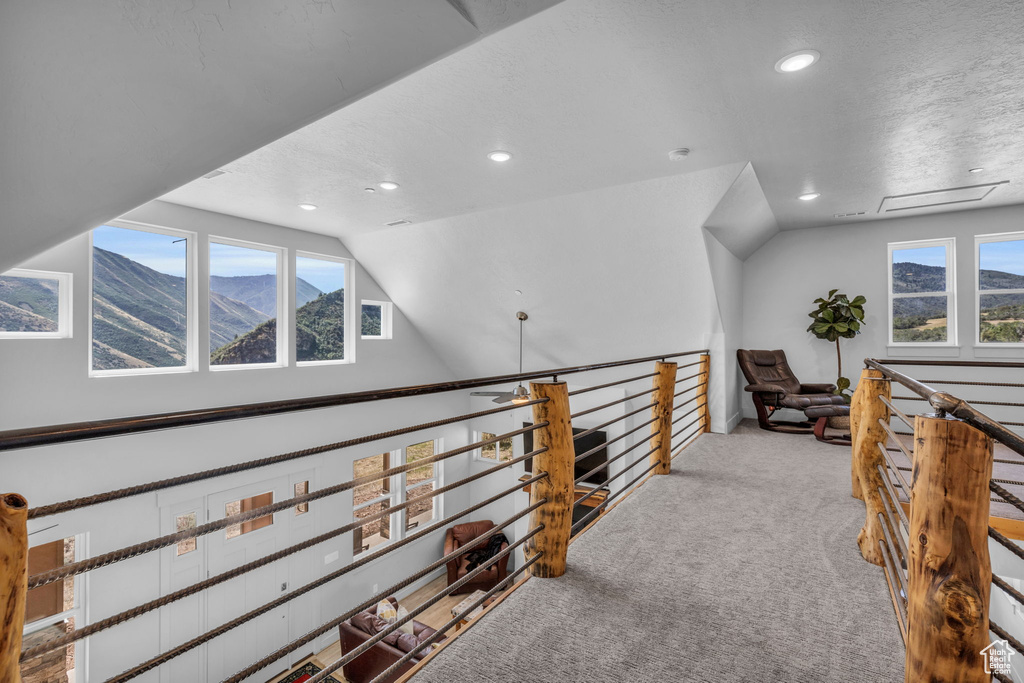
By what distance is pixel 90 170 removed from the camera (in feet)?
5.21

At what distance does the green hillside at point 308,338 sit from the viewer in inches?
210

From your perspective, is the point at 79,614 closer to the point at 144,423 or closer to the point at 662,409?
the point at 144,423

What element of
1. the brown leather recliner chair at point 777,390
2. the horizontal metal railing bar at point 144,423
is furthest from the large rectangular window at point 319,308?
the horizontal metal railing bar at point 144,423

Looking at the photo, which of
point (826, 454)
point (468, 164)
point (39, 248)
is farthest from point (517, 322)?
point (39, 248)

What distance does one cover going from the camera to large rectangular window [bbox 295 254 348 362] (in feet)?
19.4

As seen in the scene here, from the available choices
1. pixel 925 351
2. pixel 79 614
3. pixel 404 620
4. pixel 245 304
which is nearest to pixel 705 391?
pixel 925 351

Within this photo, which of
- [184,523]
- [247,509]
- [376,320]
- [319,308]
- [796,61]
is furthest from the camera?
[376,320]

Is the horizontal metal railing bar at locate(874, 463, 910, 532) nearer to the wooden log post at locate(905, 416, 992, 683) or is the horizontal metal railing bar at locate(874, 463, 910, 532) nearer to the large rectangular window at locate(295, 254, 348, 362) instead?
the wooden log post at locate(905, 416, 992, 683)

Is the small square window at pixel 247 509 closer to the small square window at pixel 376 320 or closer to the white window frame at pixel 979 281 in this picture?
the small square window at pixel 376 320

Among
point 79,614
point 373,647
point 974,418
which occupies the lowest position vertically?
point 373,647

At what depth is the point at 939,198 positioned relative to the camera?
14.1ft

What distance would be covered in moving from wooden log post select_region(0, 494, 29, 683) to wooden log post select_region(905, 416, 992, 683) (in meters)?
1.79

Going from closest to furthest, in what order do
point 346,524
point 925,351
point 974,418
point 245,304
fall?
point 974,418 < point 346,524 < point 925,351 < point 245,304

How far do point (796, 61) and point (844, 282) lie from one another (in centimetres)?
418
